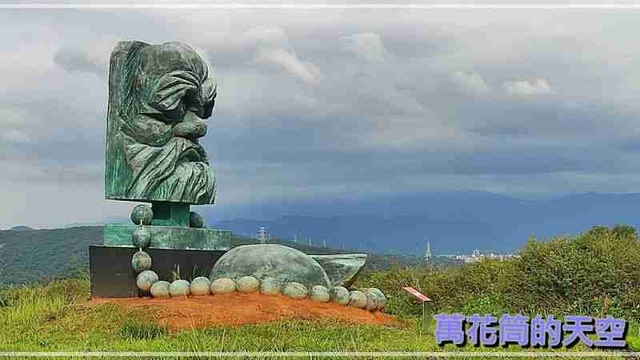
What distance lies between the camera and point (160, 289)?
28.2 feet

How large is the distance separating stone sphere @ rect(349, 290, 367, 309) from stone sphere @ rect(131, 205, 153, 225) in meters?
2.53

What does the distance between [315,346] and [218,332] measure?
1080 millimetres

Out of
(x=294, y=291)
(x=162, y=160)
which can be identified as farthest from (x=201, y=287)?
(x=162, y=160)

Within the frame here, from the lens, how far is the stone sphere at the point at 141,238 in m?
9.09

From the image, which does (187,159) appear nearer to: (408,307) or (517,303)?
(408,307)

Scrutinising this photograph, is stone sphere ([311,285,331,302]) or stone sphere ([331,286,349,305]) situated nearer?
stone sphere ([311,285,331,302])

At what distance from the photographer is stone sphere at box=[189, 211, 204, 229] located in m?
10.3

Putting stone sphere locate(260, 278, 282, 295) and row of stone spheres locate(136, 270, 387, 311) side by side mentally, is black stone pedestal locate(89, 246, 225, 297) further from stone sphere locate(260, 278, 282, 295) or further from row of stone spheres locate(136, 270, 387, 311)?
stone sphere locate(260, 278, 282, 295)

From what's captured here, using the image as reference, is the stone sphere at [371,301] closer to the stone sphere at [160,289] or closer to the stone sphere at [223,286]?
the stone sphere at [223,286]

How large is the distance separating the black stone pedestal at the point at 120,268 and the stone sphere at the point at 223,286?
3.44ft

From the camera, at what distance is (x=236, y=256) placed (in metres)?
8.80

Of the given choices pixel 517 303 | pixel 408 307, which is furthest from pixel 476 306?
pixel 408 307

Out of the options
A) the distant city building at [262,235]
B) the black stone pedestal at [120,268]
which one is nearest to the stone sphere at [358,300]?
the distant city building at [262,235]

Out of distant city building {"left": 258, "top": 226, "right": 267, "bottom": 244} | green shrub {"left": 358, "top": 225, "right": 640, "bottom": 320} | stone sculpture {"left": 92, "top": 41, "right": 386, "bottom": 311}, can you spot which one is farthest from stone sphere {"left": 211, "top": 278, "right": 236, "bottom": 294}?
green shrub {"left": 358, "top": 225, "right": 640, "bottom": 320}
